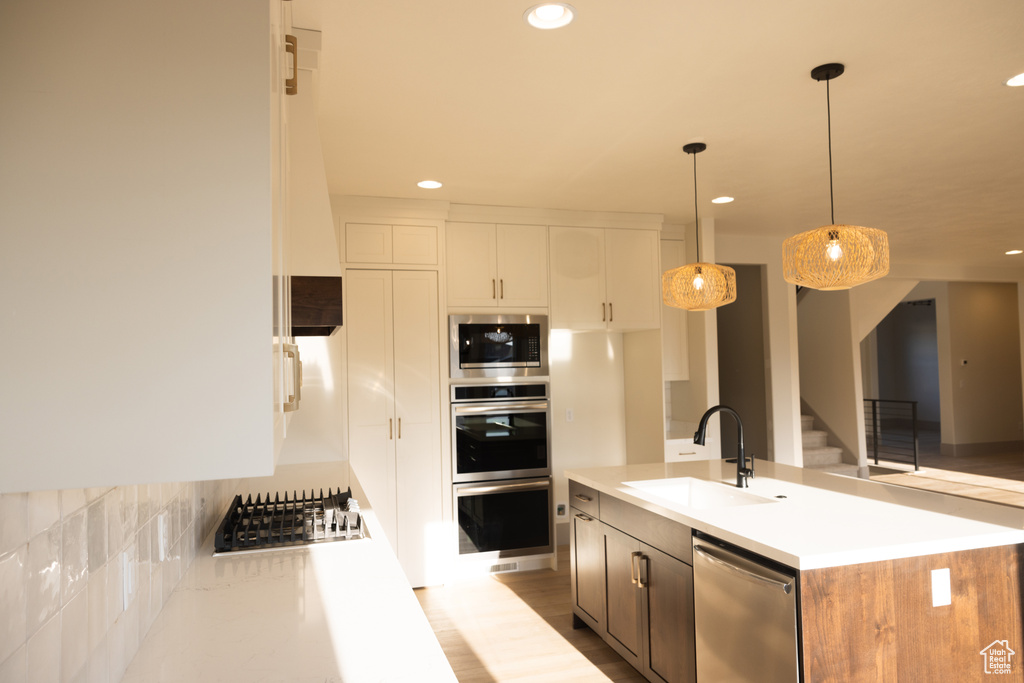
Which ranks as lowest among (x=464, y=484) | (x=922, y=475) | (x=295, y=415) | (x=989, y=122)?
(x=922, y=475)

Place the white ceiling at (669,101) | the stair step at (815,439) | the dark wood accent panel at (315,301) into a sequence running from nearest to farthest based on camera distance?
1. the dark wood accent panel at (315,301)
2. the white ceiling at (669,101)
3. the stair step at (815,439)

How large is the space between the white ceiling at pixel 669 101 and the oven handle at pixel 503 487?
190cm

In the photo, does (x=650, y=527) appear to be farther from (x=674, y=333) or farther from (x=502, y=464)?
(x=674, y=333)

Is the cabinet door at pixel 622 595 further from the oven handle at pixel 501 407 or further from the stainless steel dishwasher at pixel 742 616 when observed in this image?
the oven handle at pixel 501 407

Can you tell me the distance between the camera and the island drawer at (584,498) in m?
3.11

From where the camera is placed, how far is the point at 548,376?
14.6 ft

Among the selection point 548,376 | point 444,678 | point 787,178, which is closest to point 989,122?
point 787,178

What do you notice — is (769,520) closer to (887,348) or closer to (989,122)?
(989,122)

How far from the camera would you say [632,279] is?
4.73m

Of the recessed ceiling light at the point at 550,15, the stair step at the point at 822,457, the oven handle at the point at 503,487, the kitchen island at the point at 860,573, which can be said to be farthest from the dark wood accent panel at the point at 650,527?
the stair step at the point at 822,457

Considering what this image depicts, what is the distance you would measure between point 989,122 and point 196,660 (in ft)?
12.3

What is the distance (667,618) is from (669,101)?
209 centimetres

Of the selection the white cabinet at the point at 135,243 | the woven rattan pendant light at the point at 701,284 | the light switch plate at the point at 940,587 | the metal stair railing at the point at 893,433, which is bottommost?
the metal stair railing at the point at 893,433

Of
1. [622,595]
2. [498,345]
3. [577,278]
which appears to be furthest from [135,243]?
[577,278]
